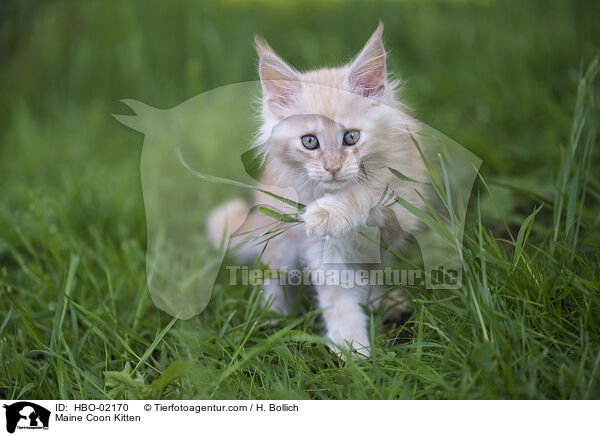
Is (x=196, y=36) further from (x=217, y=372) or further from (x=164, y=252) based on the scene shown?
(x=217, y=372)

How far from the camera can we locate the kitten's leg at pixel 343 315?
1.27 metres

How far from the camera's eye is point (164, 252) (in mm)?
1828

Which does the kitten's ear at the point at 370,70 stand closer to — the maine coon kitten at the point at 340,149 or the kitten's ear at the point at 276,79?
the maine coon kitten at the point at 340,149

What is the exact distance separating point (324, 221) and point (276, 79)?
13.4 inches

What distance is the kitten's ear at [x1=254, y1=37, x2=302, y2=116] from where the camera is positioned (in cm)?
105

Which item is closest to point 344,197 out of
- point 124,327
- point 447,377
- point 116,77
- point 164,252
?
point 447,377

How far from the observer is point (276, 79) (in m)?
1.07

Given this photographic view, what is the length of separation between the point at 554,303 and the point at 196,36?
2.10m

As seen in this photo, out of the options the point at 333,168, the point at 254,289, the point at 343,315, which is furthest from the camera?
the point at 254,289

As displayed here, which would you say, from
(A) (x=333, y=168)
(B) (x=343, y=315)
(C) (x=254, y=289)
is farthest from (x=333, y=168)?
(C) (x=254, y=289)
